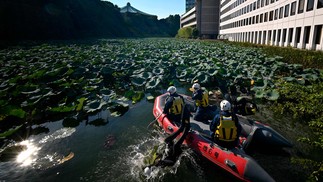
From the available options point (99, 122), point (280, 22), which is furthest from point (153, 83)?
point (280, 22)

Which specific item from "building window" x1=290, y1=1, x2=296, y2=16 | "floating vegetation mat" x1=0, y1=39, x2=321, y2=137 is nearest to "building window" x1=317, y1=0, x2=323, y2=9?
"building window" x1=290, y1=1, x2=296, y2=16

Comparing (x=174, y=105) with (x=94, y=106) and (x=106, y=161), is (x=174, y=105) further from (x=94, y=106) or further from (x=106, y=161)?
(x=94, y=106)

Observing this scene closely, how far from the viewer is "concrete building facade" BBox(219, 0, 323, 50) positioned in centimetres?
2358

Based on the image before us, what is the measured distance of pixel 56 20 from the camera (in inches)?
2255

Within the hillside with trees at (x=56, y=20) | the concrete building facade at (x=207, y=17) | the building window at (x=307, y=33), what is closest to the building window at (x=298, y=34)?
the building window at (x=307, y=33)

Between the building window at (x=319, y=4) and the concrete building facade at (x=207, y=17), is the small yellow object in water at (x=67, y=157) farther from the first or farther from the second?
the concrete building facade at (x=207, y=17)

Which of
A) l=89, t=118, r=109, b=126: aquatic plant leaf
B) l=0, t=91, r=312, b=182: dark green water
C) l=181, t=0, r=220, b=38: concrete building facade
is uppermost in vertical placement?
l=181, t=0, r=220, b=38: concrete building facade

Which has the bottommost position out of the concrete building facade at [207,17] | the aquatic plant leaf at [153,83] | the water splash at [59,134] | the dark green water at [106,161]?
the dark green water at [106,161]

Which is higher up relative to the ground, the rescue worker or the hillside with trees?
the hillside with trees

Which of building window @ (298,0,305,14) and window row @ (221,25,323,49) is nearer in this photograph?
window row @ (221,25,323,49)

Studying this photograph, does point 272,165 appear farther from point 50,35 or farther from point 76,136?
point 50,35

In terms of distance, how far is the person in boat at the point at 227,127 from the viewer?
20.0ft

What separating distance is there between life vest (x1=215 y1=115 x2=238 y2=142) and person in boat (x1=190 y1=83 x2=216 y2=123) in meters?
2.36

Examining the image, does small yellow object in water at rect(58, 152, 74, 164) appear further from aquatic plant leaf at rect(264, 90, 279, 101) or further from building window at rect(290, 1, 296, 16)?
building window at rect(290, 1, 296, 16)
